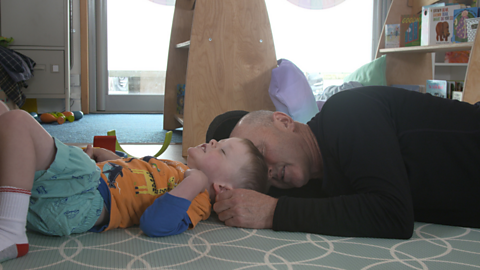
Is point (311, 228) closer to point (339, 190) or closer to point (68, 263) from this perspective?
point (339, 190)

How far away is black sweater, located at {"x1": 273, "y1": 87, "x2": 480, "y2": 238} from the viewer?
29.5 inches

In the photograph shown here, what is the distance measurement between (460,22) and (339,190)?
5.46ft

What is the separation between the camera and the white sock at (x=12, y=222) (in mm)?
608

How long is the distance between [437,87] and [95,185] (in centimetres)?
251

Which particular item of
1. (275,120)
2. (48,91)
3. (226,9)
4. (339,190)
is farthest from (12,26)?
(339,190)

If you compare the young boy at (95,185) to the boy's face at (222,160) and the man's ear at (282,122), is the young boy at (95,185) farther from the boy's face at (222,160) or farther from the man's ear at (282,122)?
the man's ear at (282,122)

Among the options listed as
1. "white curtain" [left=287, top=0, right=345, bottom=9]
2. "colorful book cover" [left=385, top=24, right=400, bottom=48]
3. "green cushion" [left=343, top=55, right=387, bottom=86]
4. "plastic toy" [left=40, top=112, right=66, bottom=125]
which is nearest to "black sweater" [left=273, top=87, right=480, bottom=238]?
"green cushion" [left=343, top=55, right=387, bottom=86]

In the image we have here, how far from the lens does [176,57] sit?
2861mm

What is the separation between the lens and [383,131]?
2.57 ft

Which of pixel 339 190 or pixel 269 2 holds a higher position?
pixel 269 2

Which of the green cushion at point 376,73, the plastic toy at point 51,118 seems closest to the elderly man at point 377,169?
the green cushion at point 376,73

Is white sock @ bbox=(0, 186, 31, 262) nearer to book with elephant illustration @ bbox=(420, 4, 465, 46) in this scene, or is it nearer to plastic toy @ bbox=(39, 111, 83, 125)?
book with elephant illustration @ bbox=(420, 4, 465, 46)

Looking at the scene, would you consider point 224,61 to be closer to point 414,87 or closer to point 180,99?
point 180,99

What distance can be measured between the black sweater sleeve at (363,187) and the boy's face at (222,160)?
0.15 m
